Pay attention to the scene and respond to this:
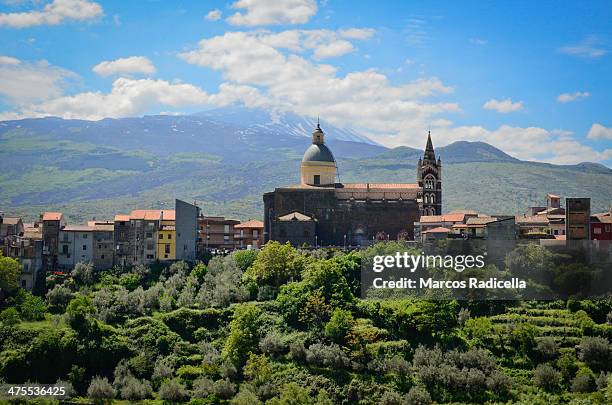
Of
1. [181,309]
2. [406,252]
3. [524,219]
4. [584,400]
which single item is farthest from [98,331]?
[524,219]

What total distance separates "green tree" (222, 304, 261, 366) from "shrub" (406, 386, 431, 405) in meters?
12.2

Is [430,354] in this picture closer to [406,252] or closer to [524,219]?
[406,252]

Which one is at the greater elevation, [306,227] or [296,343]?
[306,227]

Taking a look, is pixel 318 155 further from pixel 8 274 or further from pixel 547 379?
pixel 547 379

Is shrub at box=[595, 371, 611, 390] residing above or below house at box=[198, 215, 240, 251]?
below

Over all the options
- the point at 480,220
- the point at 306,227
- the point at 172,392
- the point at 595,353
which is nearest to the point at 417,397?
the point at 595,353

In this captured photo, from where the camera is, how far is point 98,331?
61.6m

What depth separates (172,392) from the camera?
54.1m

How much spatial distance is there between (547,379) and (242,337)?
20271mm

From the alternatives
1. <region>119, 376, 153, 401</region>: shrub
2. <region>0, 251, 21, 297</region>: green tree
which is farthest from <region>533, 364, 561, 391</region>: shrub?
<region>0, 251, 21, 297</region>: green tree

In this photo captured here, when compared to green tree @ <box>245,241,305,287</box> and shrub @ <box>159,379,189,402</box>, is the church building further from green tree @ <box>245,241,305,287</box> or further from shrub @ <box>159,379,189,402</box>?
shrub @ <box>159,379,189,402</box>

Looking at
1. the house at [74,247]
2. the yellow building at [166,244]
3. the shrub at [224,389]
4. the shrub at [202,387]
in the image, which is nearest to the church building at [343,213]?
the yellow building at [166,244]

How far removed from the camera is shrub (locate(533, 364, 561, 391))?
5430 centimetres

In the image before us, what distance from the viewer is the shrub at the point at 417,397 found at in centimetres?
5238
